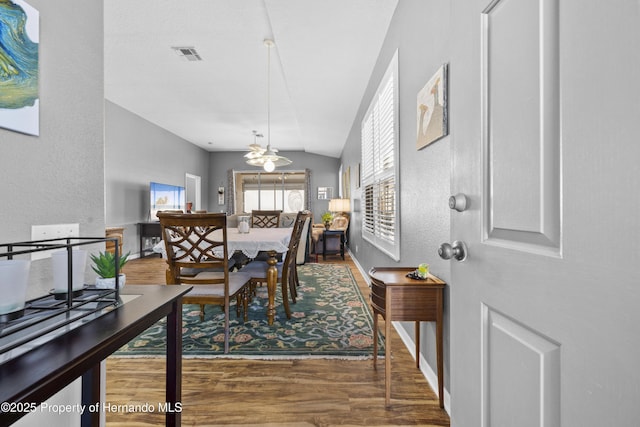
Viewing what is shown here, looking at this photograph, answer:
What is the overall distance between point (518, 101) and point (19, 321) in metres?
1.20

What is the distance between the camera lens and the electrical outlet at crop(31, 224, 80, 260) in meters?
0.90

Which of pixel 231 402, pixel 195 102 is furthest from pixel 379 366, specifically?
pixel 195 102

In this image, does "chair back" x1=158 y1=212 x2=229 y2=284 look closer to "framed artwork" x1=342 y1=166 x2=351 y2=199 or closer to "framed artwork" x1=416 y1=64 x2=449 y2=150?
"framed artwork" x1=416 y1=64 x2=449 y2=150

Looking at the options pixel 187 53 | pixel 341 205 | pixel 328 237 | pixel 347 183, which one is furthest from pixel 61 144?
pixel 347 183

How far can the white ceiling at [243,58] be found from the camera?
2854mm

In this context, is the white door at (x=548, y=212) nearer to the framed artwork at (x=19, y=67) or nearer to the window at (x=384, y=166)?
the framed artwork at (x=19, y=67)

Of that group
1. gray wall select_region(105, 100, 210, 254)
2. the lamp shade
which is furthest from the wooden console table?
gray wall select_region(105, 100, 210, 254)

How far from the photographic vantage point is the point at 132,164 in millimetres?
6395

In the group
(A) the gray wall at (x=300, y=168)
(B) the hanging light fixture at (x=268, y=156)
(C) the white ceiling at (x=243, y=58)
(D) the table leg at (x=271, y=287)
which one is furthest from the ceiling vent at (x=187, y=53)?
(A) the gray wall at (x=300, y=168)

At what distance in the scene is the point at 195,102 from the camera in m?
5.77

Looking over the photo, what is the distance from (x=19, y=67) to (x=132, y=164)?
6.39m

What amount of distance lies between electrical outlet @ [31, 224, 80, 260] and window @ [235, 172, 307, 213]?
952cm

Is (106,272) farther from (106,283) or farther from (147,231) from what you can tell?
(147,231)

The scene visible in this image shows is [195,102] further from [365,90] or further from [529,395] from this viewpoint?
[529,395]
